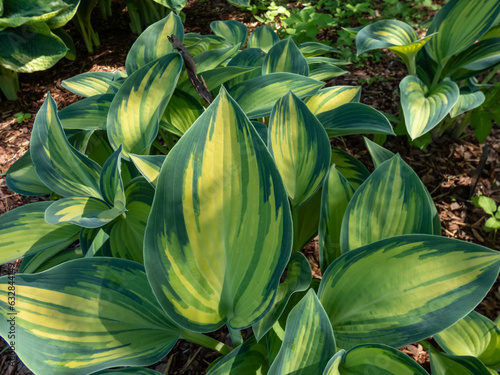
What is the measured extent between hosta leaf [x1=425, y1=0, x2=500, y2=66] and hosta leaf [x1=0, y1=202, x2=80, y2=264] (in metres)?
1.47

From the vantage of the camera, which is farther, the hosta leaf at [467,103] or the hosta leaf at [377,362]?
the hosta leaf at [467,103]

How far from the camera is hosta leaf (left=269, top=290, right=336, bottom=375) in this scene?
2.00ft

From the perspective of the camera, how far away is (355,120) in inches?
41.7

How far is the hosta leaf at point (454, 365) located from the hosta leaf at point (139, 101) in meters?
0.91

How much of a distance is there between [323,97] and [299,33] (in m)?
1.03

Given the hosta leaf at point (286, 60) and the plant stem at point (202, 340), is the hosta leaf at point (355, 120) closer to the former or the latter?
the hosta leaf at point (286, 60)

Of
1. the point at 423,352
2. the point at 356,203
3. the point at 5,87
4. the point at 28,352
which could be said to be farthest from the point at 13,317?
the point at 5,87

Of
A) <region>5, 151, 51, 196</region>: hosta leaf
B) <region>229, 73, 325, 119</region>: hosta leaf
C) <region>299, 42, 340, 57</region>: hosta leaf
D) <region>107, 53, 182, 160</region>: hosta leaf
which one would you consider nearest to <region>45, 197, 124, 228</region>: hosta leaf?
<region>107, 53, 182, 160</region>: hosta leaf

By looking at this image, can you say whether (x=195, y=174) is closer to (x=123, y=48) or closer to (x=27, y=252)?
(x=27, y=252)

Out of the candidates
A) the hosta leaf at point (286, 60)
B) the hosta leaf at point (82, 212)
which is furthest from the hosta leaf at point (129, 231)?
the hosta leaf at point (286, 60)

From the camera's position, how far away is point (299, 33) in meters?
2.10

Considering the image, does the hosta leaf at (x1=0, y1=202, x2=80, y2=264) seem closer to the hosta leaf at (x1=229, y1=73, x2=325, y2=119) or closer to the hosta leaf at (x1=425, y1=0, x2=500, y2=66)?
the hosta leaf at (x1=229, y1=73, x2=325, y2=119)

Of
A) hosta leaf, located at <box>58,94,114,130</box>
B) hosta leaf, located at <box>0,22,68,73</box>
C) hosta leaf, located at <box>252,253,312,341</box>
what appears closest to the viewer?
hosta leaf, located at <box>252,253,312,341</box>

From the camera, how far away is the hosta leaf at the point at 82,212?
78cm
